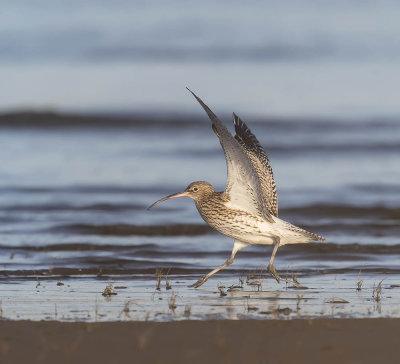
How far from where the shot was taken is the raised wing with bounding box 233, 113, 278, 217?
10.2 meters

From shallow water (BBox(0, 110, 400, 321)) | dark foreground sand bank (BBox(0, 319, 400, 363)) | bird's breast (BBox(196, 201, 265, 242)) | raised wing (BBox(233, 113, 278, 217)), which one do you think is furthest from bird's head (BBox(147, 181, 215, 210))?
dark foreground sand bank (BBox(0, 319, 400, 363))

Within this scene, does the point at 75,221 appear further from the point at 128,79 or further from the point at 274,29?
the point at 274,29

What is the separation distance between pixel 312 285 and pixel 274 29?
31.1 meters

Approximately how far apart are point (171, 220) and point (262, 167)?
4.27m

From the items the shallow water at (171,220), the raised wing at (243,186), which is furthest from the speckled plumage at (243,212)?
the shallow water at (171,220)

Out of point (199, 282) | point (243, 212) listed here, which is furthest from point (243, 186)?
point (199, 282)

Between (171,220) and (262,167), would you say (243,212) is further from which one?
(171,220)

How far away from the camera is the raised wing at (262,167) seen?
10.2m

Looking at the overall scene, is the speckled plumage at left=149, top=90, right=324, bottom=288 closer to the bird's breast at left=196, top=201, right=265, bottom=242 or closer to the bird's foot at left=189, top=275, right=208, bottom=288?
the bird's breast at left=196, top=201, right=265, bottom=242

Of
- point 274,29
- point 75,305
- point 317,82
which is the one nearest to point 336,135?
point 317,82

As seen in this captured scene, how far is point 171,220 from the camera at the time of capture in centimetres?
1441

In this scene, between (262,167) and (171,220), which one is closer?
(262,167)

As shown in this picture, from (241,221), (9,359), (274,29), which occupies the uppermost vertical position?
(274,29)

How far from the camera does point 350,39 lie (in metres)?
37.2
